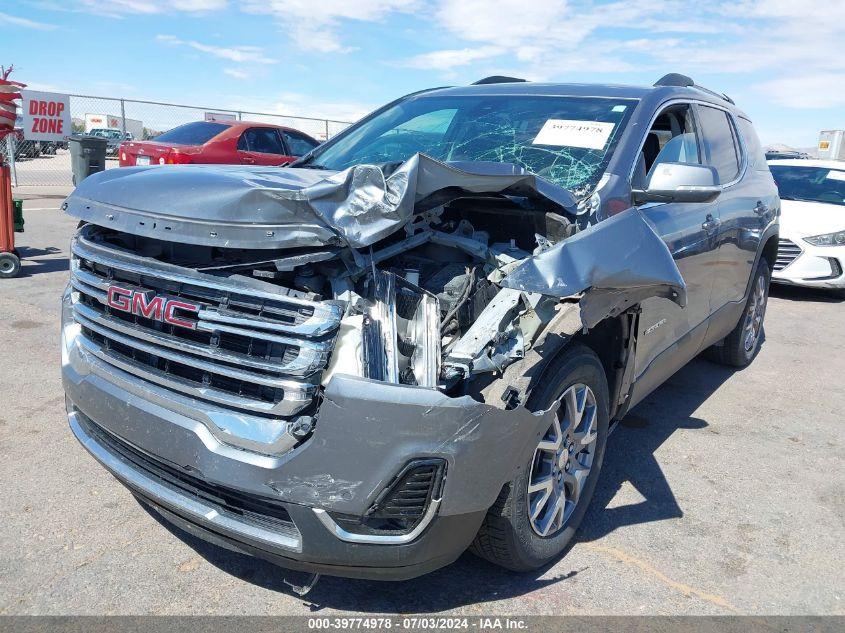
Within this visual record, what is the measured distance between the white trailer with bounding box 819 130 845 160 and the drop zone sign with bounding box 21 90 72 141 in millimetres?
22799

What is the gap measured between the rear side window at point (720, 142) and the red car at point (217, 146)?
28.4ft

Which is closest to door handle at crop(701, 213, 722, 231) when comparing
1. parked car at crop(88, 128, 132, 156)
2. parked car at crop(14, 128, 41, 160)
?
parked car at crop(14, 128, 41, 160)

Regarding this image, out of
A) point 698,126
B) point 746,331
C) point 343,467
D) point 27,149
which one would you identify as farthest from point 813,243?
point 27,149

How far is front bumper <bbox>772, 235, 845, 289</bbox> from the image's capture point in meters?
8.81

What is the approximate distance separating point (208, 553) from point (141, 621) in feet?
1.49

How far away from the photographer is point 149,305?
8.07ft

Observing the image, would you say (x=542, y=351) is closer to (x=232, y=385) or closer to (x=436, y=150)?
(x=232, y=385)

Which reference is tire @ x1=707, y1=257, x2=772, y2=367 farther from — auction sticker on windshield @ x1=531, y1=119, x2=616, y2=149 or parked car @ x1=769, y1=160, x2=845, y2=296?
parked car @ x1=769, y1=160, x2=845, y2=296

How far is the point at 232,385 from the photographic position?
236 centimetres

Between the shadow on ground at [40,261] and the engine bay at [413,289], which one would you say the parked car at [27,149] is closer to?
the shadow on ground at [40,261]

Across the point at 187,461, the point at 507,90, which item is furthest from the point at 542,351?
the point at 507,90

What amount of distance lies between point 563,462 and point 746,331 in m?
3.52

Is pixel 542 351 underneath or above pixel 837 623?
above

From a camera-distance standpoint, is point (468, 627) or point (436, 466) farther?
point (468, 627)
